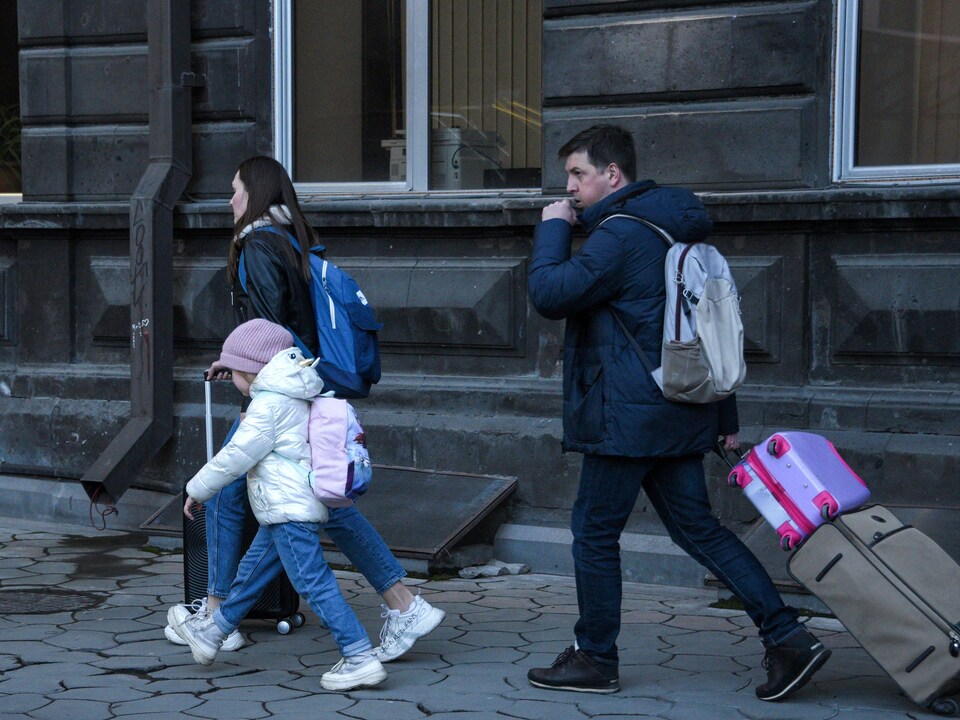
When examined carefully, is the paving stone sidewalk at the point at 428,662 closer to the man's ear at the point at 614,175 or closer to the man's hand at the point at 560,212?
the man's hand at the point at 560,212

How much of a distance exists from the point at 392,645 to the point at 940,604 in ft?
5.99

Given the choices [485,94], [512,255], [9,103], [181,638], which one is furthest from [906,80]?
[9,103]

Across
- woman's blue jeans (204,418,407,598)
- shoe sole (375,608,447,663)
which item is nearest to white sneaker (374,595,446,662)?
shoe sole (375,608,447,663)

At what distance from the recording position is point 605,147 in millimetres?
4602

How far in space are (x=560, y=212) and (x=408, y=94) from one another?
3542mm

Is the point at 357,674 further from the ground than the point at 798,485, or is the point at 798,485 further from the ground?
the point at 798,485

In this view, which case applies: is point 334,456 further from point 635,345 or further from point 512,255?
point 512,255

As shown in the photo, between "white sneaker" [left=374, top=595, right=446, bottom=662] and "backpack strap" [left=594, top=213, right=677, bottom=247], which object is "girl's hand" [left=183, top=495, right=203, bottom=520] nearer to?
"white sneaker" [left=374, top=595, right=446, bottom=662]

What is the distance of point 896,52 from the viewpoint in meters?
6.70

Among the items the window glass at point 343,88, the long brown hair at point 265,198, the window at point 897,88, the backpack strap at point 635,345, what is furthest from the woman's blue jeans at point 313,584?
the window glass at point 343,88

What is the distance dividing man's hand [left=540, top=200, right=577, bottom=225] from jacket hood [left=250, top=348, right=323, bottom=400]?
3.05ft

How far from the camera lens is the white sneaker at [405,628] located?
16.3 feet

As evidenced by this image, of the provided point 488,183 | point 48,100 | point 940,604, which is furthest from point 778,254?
point 48,100

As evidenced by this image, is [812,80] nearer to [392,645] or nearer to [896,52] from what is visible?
[896,52]
